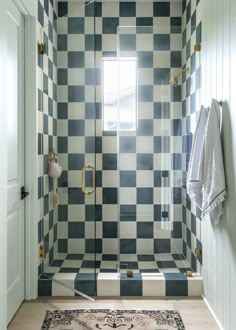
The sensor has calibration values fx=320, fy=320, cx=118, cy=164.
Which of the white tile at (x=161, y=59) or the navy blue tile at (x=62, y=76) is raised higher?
the white tile at (x=161, y=59)

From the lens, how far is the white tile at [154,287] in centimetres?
254

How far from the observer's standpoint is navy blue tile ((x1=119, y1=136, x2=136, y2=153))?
3077 mm

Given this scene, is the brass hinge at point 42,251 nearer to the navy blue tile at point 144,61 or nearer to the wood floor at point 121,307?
the wood floor at point 121,307

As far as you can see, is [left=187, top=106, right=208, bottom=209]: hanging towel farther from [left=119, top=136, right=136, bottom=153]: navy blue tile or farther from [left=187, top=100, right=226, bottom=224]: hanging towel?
[left=119, top=136, right=136, bottom=153]: navy blue tile

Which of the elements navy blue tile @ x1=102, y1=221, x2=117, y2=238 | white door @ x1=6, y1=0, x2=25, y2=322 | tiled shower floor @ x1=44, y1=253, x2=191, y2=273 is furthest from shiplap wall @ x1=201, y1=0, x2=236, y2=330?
white door @ x1=6, y1=0, x2=25, y2=322

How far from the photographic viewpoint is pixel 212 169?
6.73 ft

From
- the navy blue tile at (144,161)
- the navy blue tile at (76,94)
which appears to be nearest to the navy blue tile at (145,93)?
the navy blue tile at (144,161)

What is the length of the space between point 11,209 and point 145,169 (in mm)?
1342

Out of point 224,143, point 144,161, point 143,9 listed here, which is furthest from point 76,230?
point 143,9

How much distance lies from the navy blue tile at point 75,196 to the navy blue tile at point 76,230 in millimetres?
176

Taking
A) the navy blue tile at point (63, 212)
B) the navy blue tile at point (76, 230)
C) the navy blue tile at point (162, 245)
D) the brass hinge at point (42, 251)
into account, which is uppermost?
the navy blue tile at point (63, 212)

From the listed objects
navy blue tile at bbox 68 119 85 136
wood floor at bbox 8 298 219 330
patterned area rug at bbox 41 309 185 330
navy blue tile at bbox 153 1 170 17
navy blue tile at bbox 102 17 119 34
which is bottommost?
wood floor at bbox 8 298 219 330

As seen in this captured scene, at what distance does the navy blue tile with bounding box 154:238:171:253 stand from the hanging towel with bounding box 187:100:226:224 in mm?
955

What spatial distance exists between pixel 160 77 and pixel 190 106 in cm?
44
